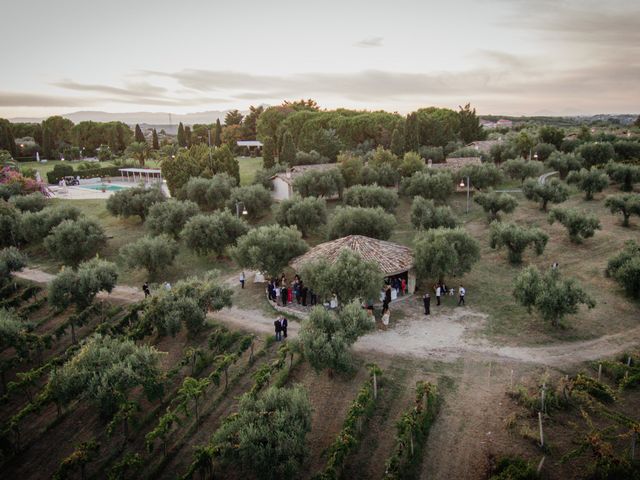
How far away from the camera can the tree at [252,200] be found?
42.1 m

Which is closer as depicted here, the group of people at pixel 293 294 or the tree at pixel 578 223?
the group of people at pixel 293 294

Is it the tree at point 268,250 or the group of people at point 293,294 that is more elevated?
the tree at point 268,250

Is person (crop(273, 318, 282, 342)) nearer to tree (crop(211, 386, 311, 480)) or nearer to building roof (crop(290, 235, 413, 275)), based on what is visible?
building roof (crop(290, 235, 413, 275))

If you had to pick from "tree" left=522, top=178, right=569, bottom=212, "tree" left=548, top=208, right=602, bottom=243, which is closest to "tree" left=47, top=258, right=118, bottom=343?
"tree" left=548, top=208, right=602, bottom=243

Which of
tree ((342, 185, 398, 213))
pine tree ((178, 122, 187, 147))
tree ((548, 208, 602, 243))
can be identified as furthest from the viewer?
pine tree ((178, 122, 187, 147))

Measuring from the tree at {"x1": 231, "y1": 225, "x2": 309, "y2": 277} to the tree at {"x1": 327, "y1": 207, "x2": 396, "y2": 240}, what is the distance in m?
5.46

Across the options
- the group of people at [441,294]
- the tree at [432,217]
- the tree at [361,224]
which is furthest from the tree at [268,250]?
the tree at [432,217]

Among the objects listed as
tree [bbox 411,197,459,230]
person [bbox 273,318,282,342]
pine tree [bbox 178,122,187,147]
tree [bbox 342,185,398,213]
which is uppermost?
pine tree [bbox 178,122,187,147]

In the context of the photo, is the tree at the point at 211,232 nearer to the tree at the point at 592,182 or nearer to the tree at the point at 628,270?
the tree at the point at 628,270

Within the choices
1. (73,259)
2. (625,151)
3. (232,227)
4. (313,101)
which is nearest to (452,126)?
(625,151)

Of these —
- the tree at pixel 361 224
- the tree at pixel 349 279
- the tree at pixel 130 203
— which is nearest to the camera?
the tree at pixel 349 279

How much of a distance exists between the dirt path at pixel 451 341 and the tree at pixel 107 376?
6.76 meters

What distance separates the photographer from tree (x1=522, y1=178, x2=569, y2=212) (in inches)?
1679

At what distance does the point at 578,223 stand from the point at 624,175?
71.9 ft
